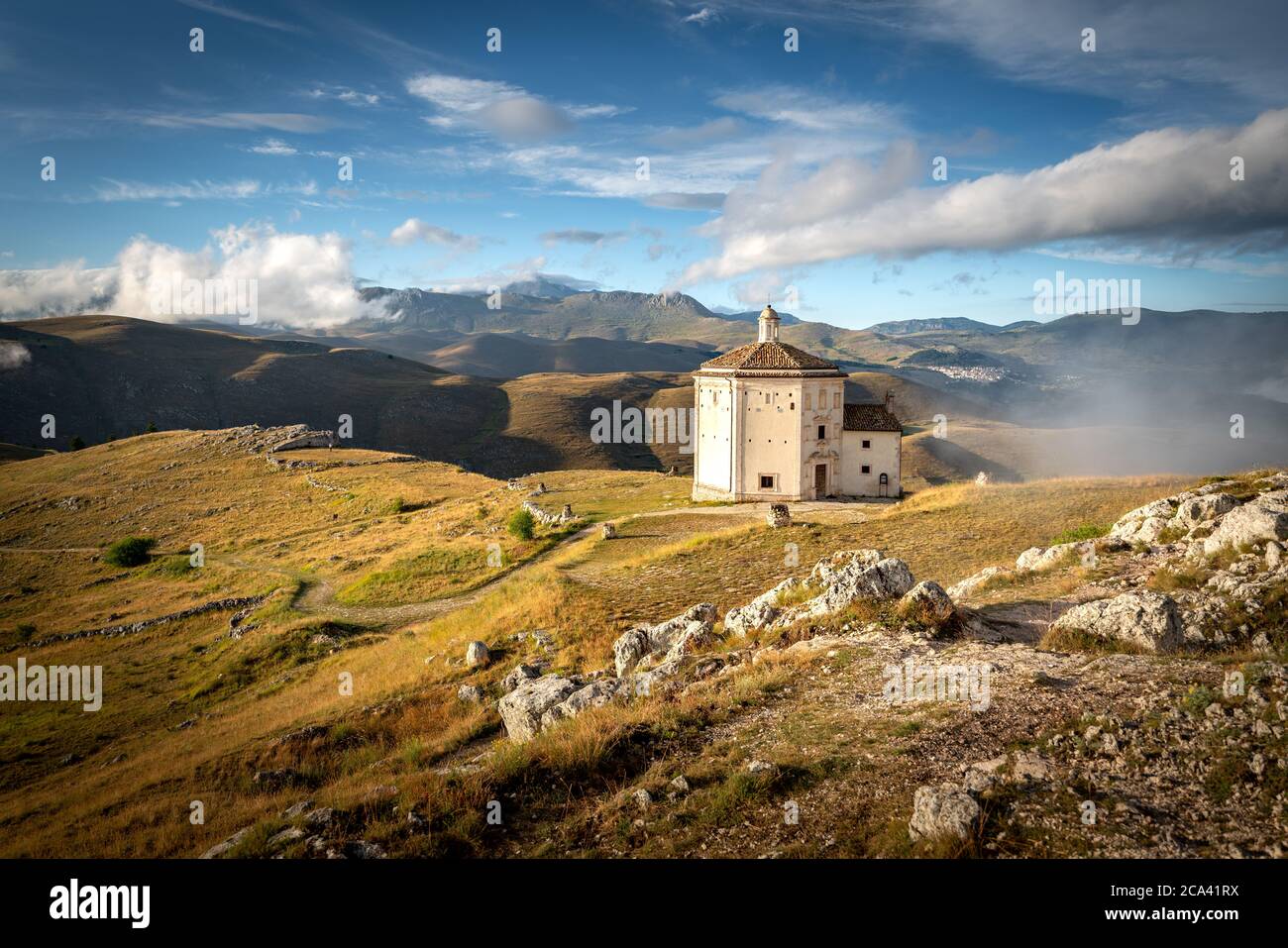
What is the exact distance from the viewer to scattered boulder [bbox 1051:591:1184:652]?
37.5 ft

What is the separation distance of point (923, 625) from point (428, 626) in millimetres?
17811

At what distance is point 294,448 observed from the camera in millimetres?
79375

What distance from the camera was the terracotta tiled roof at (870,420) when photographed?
40.8 metres

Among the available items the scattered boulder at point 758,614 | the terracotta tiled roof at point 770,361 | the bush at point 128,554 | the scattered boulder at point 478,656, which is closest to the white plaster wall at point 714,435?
the terracotta tiled roof at point 770,361

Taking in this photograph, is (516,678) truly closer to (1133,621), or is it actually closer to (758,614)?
(758,614)

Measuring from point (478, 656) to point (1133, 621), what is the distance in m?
15.1

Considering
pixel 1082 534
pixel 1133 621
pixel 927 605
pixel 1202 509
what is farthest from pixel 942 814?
pixel 1082 534

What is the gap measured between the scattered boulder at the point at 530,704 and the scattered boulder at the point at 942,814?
22.2ft

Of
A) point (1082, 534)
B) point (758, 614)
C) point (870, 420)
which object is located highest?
point (870, 420)

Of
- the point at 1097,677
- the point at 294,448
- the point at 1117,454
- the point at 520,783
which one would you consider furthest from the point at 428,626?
the point at 1117,454

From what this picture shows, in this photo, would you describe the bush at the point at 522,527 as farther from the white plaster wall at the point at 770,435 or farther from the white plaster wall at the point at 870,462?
the white plaster wall at the point at 870,462

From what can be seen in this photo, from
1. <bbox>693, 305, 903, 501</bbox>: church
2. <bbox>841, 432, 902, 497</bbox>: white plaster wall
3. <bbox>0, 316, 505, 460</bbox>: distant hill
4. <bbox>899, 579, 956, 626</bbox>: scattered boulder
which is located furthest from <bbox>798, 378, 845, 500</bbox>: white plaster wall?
<bbox>0, 316, 505, 460</bbox>: distant hill

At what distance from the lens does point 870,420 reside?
41.3m

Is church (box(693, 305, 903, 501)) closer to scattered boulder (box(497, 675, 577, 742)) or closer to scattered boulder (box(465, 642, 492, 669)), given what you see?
scattered boulder (box(465, 642, 492, 669))
